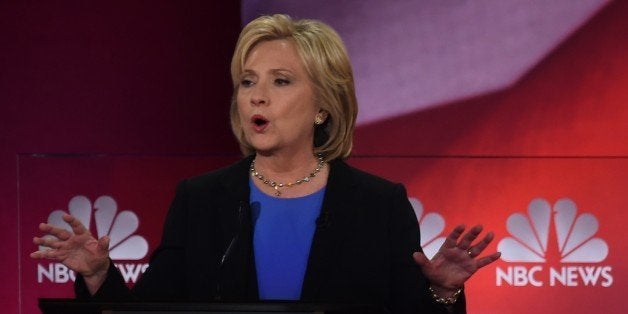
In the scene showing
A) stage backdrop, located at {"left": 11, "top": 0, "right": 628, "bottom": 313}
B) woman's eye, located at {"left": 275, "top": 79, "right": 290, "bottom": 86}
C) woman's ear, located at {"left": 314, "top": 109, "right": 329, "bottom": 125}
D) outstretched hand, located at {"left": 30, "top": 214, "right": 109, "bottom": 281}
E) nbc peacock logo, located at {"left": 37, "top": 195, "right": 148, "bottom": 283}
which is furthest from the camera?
nbc peacock logo, located at {"left": 37, "top": 195, "right": 148, "bottom": 283}

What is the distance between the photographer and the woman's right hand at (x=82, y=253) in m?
1.96

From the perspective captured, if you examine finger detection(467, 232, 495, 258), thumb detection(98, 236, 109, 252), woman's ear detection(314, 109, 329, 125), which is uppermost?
woman's ear detection(314, 109, 329, 125)

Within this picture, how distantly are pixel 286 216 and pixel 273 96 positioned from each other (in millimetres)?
271

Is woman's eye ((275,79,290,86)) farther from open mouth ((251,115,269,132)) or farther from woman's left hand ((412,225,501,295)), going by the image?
woman's left hand ((412,225,501,295))

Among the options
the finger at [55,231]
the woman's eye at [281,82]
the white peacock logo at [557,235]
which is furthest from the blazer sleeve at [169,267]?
the white peacock logo at [557,235]

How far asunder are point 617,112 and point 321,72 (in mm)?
1599

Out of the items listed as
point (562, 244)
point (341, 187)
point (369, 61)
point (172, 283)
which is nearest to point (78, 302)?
point (172, 283)

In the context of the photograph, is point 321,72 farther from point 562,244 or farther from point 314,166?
point 562,244

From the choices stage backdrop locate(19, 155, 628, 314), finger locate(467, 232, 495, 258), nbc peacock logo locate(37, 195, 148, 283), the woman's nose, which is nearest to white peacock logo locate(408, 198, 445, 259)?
stage backdrop locate(19, 155, 628, 314)

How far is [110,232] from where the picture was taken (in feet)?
12.0

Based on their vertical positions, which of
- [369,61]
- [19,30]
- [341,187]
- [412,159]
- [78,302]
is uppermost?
[19,30]

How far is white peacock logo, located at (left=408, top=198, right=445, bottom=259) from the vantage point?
3467 mm

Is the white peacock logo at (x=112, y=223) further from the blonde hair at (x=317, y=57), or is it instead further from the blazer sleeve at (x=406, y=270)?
the blazer sleeve at (x=406, y=270)

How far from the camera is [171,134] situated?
3.75 meters
